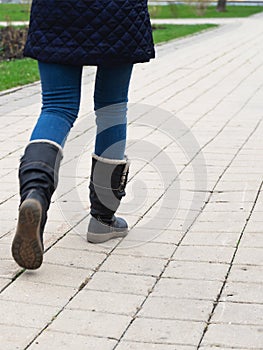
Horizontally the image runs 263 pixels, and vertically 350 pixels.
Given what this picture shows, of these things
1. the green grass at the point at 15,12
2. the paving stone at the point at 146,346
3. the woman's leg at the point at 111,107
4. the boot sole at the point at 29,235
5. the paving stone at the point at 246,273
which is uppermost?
the woman's leg at the point at 111,107

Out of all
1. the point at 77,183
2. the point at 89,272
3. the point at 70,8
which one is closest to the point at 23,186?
the point at 89,272

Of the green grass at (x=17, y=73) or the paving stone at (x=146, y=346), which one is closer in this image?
the paving stone at (x=146, y=346)

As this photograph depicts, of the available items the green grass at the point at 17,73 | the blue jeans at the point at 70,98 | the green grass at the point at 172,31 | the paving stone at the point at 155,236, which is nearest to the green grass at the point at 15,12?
the green grass at the point at 172,31

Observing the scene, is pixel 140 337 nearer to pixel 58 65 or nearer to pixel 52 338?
pixel 52 338

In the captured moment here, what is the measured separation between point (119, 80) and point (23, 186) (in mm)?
693

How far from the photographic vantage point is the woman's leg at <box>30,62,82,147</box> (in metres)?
3.92

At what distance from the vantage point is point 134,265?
160 inches

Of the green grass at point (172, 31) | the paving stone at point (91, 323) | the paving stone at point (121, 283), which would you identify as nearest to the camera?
the paving stone at point (91, 323)

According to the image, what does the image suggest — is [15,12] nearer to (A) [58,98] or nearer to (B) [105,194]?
(B) [105,194]

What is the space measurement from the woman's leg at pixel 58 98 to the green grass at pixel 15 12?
21170 mm

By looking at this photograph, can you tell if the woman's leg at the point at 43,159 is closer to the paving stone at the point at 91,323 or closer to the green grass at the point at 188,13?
the paving stone at the point at 91,323

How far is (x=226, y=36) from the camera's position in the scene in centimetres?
1939

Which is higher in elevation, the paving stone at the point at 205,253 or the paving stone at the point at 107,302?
the paving stone at the point at 107,302

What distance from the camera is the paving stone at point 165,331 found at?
10.5 feet
